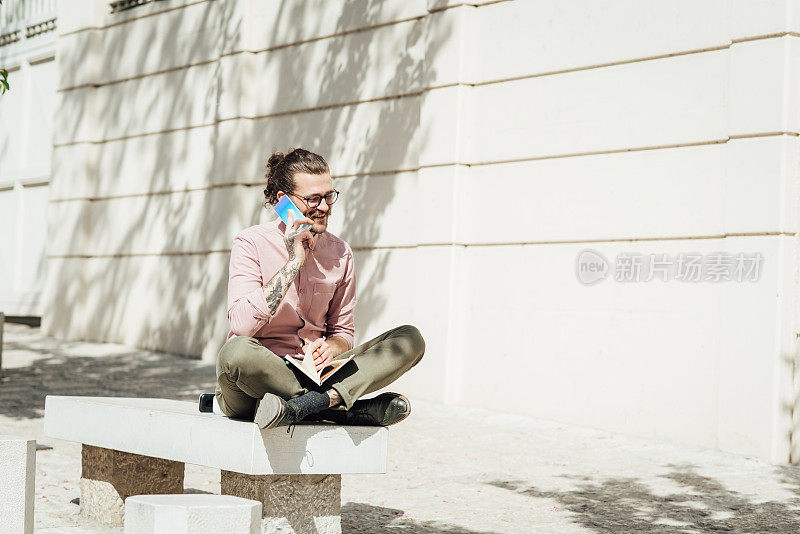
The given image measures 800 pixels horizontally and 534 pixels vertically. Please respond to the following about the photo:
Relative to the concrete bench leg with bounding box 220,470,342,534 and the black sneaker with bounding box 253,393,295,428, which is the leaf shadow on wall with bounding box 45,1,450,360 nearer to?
the concrete bench leg with bounding box 220,470,342,534

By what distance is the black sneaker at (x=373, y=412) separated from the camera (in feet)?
16.1

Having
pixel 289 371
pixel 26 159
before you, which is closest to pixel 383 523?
pixel 289 371

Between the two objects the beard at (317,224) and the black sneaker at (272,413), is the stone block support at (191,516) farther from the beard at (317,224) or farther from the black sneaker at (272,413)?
the beard at (317,224)

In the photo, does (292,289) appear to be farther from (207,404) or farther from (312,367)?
(207,404)

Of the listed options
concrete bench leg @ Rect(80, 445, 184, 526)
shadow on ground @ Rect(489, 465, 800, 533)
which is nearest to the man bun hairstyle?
concrete bench leg @ Rect(80, 445, 184, 526)

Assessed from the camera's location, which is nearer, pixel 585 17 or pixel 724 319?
pixel 724 319

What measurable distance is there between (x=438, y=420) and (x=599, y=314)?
1.67 m

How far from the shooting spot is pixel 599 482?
7359 millimetres

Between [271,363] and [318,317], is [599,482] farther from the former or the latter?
[271,363]

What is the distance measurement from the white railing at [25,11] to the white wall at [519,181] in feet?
10.00

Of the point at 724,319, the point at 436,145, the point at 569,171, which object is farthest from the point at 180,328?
the point at 724,319

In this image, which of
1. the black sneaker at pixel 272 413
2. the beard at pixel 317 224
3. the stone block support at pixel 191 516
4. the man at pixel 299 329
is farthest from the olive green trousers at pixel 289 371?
the stone block support at pixel 191 516

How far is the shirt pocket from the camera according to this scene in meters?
5.18

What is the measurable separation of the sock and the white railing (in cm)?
1353
